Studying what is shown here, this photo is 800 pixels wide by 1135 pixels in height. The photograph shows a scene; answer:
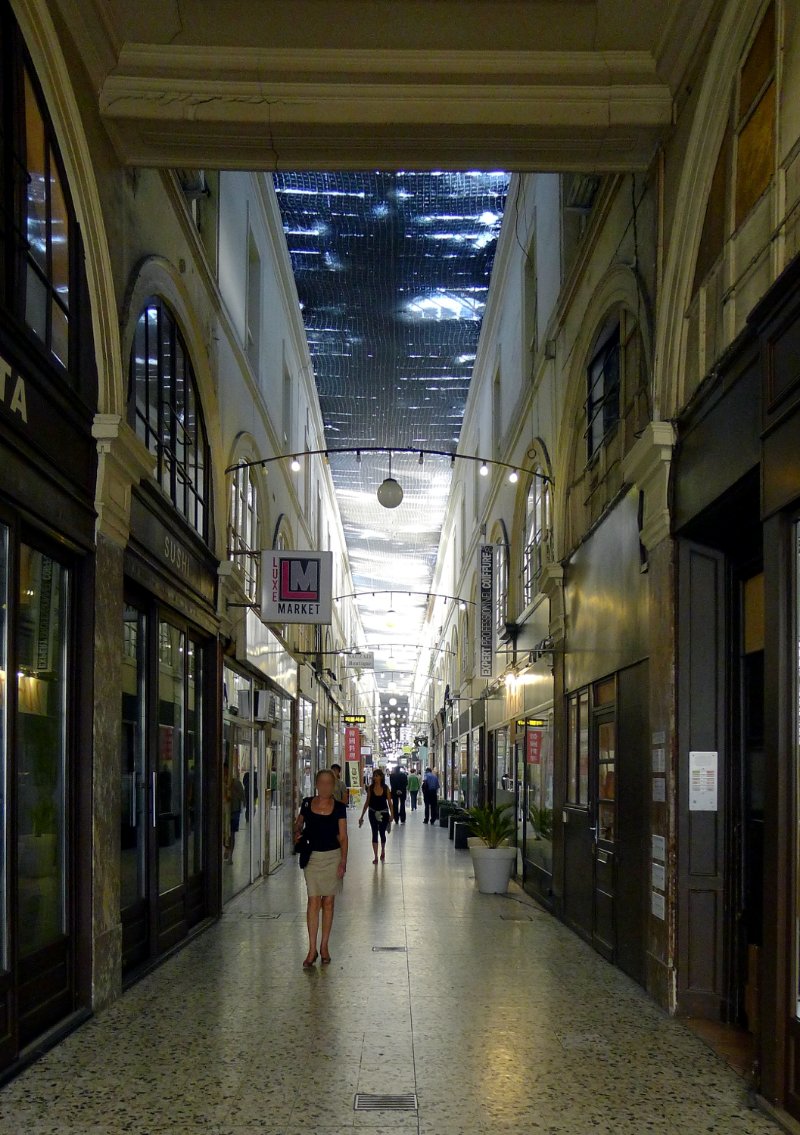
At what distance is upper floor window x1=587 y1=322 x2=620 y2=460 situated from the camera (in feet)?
33.8

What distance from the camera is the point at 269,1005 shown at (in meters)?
7.46

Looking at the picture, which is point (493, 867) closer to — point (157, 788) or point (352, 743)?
point (157, 788)

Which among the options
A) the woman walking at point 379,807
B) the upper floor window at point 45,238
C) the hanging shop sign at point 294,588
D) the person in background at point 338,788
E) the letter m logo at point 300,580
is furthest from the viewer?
the woman walking at point 379,807

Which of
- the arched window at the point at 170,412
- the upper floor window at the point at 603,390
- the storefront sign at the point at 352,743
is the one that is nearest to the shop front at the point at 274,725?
the arched window at the point at 170,412

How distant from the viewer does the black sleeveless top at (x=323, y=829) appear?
9.14 metres

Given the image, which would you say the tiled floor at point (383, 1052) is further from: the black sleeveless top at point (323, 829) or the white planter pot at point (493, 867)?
the white planter pot at point (493, 867)

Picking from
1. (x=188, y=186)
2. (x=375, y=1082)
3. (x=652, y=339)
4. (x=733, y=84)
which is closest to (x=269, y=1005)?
(x=375, y=1082)

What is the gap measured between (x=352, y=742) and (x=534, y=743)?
1159 inches

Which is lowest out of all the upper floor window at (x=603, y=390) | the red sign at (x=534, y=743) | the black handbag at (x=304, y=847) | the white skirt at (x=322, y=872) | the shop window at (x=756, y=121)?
the white skirt at (x=322, y=872)

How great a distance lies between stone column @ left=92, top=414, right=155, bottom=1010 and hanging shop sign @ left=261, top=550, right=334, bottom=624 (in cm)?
539

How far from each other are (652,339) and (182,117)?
3662 mm

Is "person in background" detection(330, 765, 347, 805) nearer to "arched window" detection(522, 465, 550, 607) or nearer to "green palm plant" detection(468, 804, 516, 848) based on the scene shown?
"green palm plant" detection(468, 804, 516, 848)

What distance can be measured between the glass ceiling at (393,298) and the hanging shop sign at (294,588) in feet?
19.4

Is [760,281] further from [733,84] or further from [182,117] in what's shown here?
[182,117]
